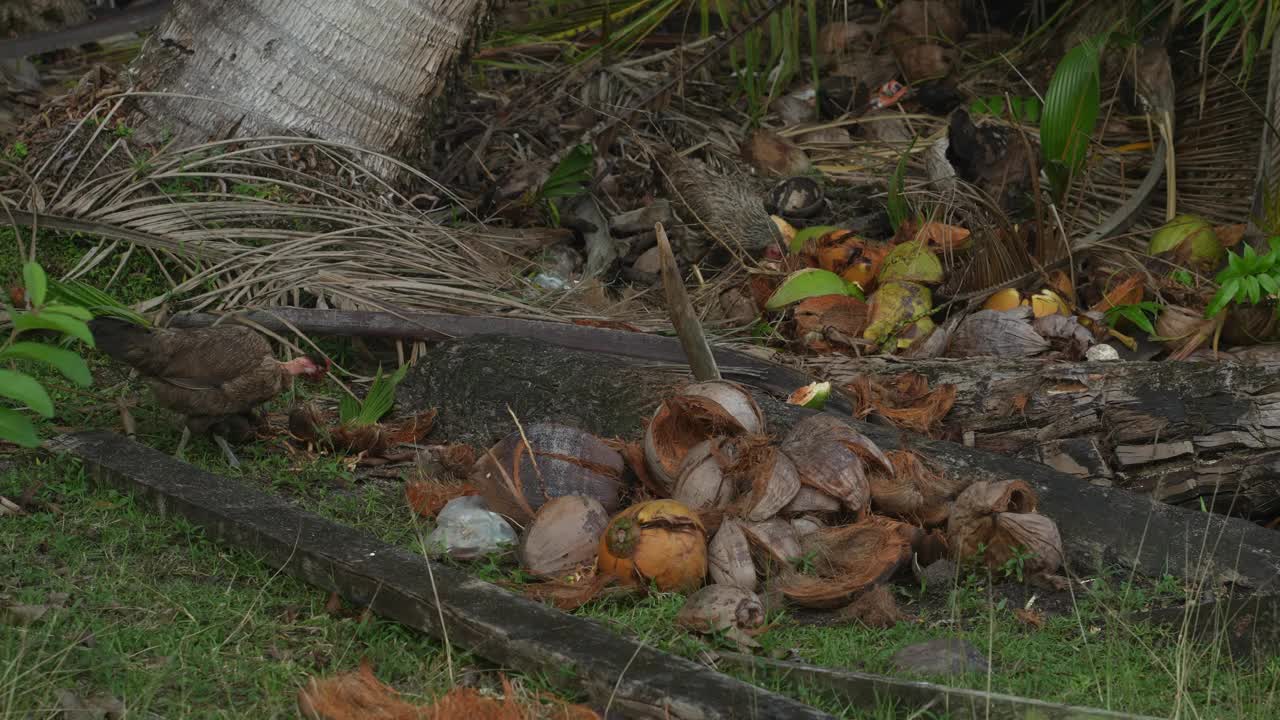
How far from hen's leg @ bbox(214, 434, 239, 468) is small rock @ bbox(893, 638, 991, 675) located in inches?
86.3

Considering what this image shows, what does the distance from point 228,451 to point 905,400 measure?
2198mm

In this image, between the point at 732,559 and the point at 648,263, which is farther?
the point at 648,263

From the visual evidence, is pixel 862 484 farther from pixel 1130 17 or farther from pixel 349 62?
pixel 1130 17

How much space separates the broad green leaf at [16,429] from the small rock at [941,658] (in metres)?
1.80

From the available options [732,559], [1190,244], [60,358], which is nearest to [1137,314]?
[1190,244]

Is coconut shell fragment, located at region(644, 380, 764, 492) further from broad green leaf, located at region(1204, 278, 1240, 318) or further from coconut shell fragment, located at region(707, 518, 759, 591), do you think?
broad green leaf, located at region(1204, 278, 1240, 318)

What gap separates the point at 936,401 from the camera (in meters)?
3.91

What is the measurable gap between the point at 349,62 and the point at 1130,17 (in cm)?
389

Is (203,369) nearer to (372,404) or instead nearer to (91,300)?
(91,300)

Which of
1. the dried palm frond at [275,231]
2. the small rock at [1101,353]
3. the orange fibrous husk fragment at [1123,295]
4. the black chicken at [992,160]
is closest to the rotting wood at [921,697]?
the small rock at [1101,353]

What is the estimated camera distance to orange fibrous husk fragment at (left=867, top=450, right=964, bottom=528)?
3.28m

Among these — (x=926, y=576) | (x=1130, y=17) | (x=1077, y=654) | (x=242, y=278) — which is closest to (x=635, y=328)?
(x=242, y=278)

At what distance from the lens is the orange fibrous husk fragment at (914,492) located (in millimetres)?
3277

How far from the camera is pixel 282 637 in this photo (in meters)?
2.70
